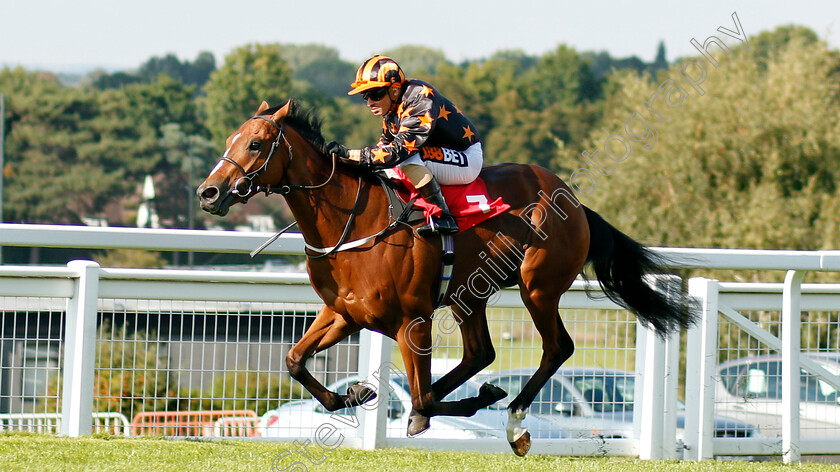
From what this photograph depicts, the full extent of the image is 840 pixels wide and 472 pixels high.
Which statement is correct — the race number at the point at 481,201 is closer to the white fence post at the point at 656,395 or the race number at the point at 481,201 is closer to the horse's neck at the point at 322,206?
the horse's neck at the point at 322,206

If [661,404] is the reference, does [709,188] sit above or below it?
above

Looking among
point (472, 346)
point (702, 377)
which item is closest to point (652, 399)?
point (702, 377)

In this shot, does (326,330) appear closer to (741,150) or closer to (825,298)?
(825,298)

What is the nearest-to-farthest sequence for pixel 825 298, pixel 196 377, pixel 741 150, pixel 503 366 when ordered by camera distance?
pixel 196 377 < pixel 503 366 < pixel 825 298 < pixel 741 150

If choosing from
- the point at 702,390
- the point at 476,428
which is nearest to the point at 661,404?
the point at 702,390

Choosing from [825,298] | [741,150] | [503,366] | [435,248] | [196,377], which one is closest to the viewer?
Result: [435,248]

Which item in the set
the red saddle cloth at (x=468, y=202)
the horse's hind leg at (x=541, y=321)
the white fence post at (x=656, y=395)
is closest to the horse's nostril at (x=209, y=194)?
the red saddle cloth at (x=468, y=202)

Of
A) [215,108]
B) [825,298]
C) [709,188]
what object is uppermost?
[215,108]

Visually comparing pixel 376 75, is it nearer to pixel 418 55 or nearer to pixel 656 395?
pixel 656 395

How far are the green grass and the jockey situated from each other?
1.29 m

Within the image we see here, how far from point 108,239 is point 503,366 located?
2.35 m

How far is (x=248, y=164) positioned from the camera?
4316mm

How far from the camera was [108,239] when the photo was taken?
5129 millimetres

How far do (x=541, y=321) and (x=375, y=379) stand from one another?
101 cm
